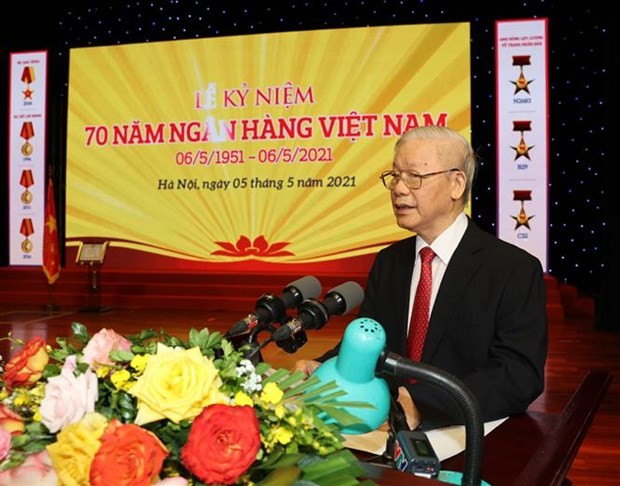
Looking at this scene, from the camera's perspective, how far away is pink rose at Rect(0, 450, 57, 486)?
1.83 feet

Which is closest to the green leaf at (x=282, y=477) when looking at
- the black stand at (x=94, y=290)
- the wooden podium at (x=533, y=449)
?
the wooden podium at (x=533, y=449)

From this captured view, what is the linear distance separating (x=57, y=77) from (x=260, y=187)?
9.36 ft

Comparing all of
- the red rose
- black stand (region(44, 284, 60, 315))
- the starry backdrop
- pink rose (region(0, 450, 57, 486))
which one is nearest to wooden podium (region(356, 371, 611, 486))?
the red rose

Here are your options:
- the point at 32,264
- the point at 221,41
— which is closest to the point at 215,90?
the point at 221,41

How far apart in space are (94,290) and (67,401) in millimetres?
6826

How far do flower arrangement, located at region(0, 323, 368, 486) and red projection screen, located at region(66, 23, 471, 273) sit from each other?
6.43 meters

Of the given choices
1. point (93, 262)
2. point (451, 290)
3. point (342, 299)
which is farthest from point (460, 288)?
point (93, 262)

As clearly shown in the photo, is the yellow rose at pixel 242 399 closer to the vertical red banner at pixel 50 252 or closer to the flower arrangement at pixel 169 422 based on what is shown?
the flower arrangement at pixel 169 422

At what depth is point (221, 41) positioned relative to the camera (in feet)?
24.3

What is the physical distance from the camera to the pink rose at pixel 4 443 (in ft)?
1.83

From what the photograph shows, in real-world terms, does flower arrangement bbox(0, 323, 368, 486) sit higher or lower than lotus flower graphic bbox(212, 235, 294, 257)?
lower

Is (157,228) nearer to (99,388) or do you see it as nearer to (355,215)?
(355,215)

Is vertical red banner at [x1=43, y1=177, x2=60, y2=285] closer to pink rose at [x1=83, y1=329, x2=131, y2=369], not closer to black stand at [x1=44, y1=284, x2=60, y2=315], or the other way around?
black stand at [x1=44, y1=284, x2=60, y2=315]

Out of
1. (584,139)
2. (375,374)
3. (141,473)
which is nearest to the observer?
(141,473)
